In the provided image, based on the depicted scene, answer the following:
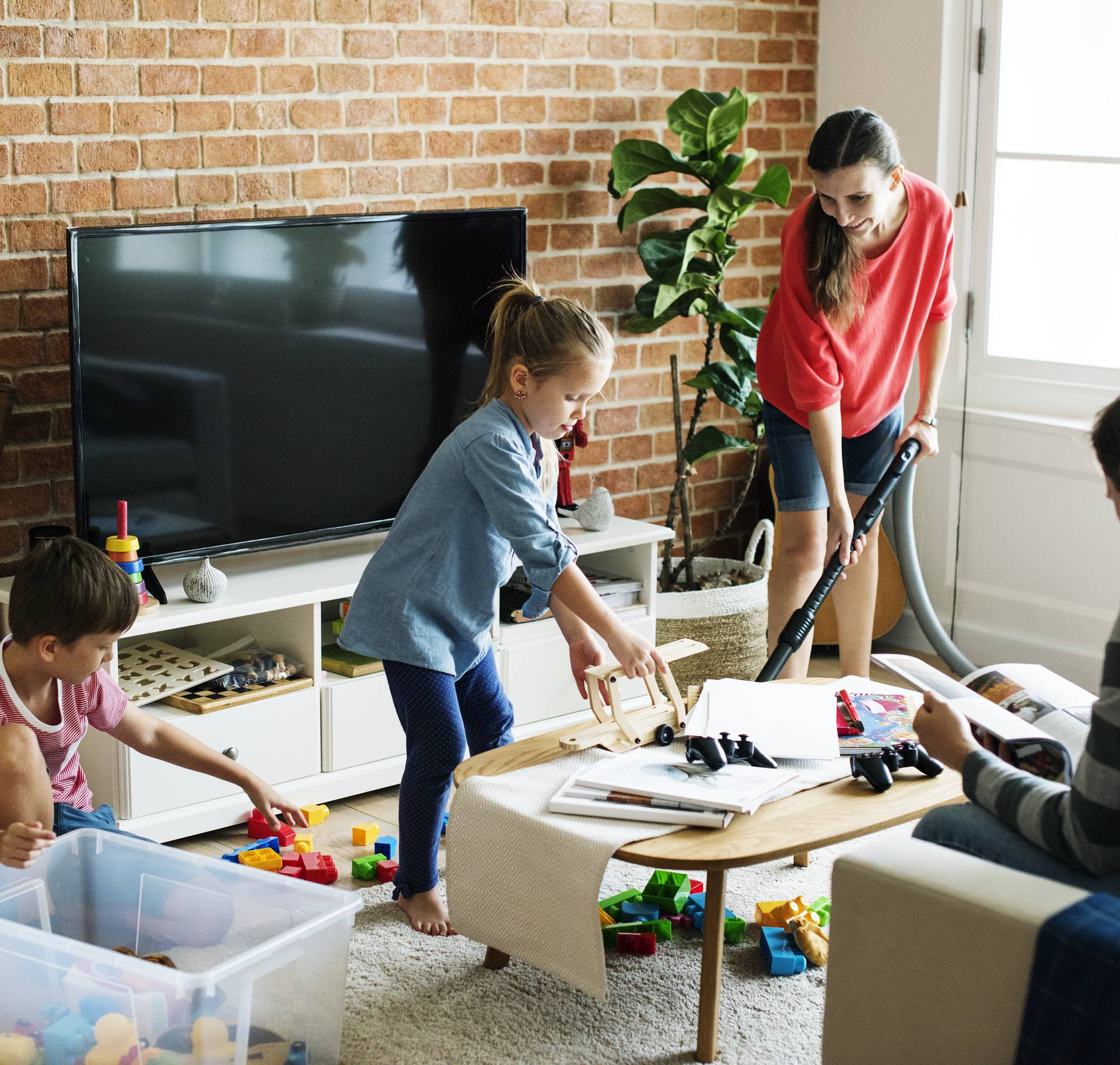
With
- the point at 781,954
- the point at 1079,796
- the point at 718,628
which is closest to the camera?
the point at 1079,796

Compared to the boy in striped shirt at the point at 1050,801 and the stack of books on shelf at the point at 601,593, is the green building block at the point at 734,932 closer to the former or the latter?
the boy in striped shirt at the point at 1050,801

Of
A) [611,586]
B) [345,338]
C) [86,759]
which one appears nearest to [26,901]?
[86,759]

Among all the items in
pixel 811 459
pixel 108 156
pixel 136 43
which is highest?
pixel 136 43

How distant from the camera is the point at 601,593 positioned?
3.34 meters

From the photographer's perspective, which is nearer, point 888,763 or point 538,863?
point 538,863

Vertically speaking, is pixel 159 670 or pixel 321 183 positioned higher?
pixel 321 183

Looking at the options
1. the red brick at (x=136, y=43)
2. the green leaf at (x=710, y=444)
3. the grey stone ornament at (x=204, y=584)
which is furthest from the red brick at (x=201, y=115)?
the green leaf at (x=710, y=444)

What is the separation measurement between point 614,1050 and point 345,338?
5.31ft

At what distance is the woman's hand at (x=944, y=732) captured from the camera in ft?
5.56

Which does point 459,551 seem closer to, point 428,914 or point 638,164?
point 428,914

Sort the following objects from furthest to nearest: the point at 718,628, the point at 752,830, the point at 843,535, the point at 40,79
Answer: the point at 718,628 → the point at 843,535 → the point at 40,79 → the point at 752,830

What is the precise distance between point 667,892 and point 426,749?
0.49 m

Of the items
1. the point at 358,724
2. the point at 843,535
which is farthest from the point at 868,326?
the point at 358,724

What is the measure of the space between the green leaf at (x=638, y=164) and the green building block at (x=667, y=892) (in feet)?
5.96
